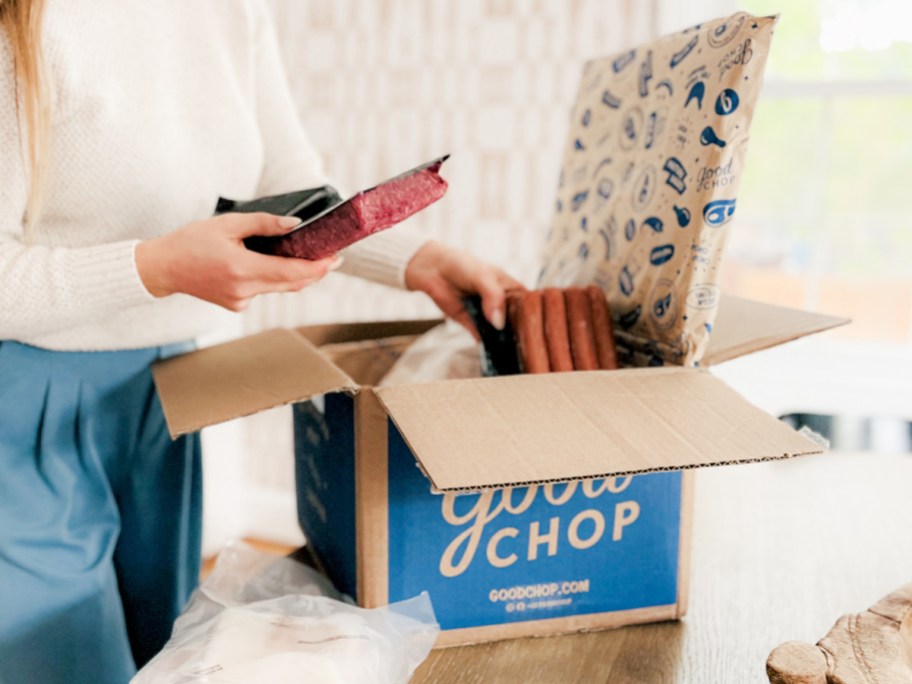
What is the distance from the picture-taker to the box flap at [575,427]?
68 cm

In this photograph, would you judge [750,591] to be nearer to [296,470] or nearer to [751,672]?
[751,672]

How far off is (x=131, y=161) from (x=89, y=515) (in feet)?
1.36

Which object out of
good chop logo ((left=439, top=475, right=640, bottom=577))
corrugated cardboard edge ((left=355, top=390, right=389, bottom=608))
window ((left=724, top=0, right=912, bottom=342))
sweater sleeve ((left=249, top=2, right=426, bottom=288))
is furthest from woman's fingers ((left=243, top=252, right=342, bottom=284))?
window ((left=724, top=0, right=912, bottom=342))

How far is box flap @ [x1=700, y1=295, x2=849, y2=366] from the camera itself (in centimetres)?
91

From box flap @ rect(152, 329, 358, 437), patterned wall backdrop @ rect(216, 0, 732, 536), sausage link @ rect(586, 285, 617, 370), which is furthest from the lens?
patterned wall backdrop @ rect(216, 0, 732, 536)

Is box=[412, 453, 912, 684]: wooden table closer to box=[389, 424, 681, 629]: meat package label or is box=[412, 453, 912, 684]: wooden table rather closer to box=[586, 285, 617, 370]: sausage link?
box=[389, 424, 681, 629]: meat package label

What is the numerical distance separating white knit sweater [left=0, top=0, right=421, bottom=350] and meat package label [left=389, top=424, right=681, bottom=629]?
374mm

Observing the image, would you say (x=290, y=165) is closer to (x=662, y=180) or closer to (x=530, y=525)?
(x=662, y=180)

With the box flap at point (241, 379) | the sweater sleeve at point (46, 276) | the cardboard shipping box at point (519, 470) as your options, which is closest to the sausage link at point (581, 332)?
the cardboard shipping box at point (519, 470)

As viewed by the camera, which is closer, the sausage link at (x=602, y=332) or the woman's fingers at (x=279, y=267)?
the woman's fingers at (x=279, y=267)

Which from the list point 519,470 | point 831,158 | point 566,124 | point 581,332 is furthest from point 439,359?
point 831,158

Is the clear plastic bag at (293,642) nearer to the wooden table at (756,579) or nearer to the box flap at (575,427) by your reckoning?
the wooden table at (756,579)

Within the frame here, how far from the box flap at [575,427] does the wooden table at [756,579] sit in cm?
21

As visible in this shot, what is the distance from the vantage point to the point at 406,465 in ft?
2.58
